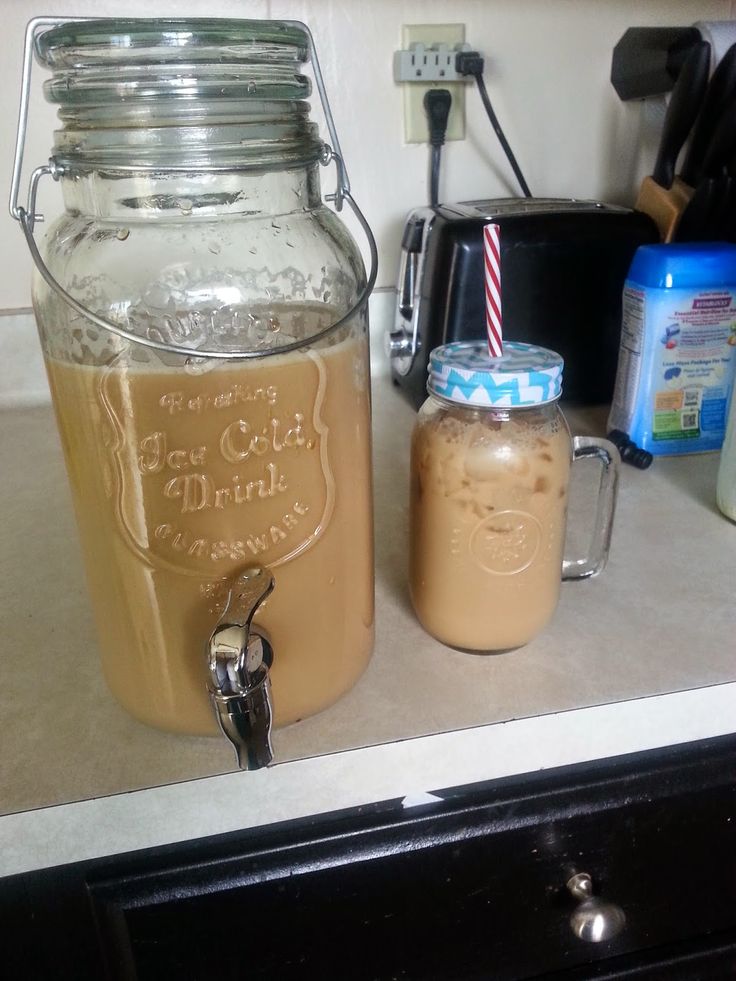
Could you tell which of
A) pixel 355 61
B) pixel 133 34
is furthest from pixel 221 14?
pixel 133 34

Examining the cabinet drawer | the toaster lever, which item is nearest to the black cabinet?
the cabinet drawer

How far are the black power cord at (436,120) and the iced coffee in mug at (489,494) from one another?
1.94 ft

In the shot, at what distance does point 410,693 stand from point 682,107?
2.55ft

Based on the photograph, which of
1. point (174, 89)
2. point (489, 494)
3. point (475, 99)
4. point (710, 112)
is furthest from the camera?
point (475, 99)

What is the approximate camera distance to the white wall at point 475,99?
2.92 feet

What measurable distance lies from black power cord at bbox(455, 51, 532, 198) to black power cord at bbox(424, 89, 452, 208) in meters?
0.04

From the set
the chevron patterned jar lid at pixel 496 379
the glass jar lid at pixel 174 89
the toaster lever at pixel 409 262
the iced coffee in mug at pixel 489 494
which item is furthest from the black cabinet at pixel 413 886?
the toaster lever at pixel 409 262

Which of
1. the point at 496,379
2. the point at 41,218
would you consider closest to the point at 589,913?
the point at 496,379

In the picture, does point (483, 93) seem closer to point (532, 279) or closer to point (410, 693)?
point (532, 279)

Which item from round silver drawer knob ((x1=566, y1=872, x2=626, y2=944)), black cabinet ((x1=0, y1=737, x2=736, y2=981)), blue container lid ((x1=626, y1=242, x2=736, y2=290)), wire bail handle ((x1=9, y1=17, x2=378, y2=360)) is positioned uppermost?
wire bail handle ((x1=9, y1=17, x2=378, y2=360))

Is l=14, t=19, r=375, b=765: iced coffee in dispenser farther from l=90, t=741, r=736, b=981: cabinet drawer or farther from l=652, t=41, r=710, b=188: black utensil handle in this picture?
l=652, t=41, r=710, b=188: black utensil handle

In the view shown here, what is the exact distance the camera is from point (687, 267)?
77cm

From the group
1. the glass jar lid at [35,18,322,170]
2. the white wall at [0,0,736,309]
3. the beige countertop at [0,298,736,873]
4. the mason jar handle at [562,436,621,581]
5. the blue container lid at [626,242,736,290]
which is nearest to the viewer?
the glass jar lid at [35,18,322,170]

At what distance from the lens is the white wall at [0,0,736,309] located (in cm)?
89
